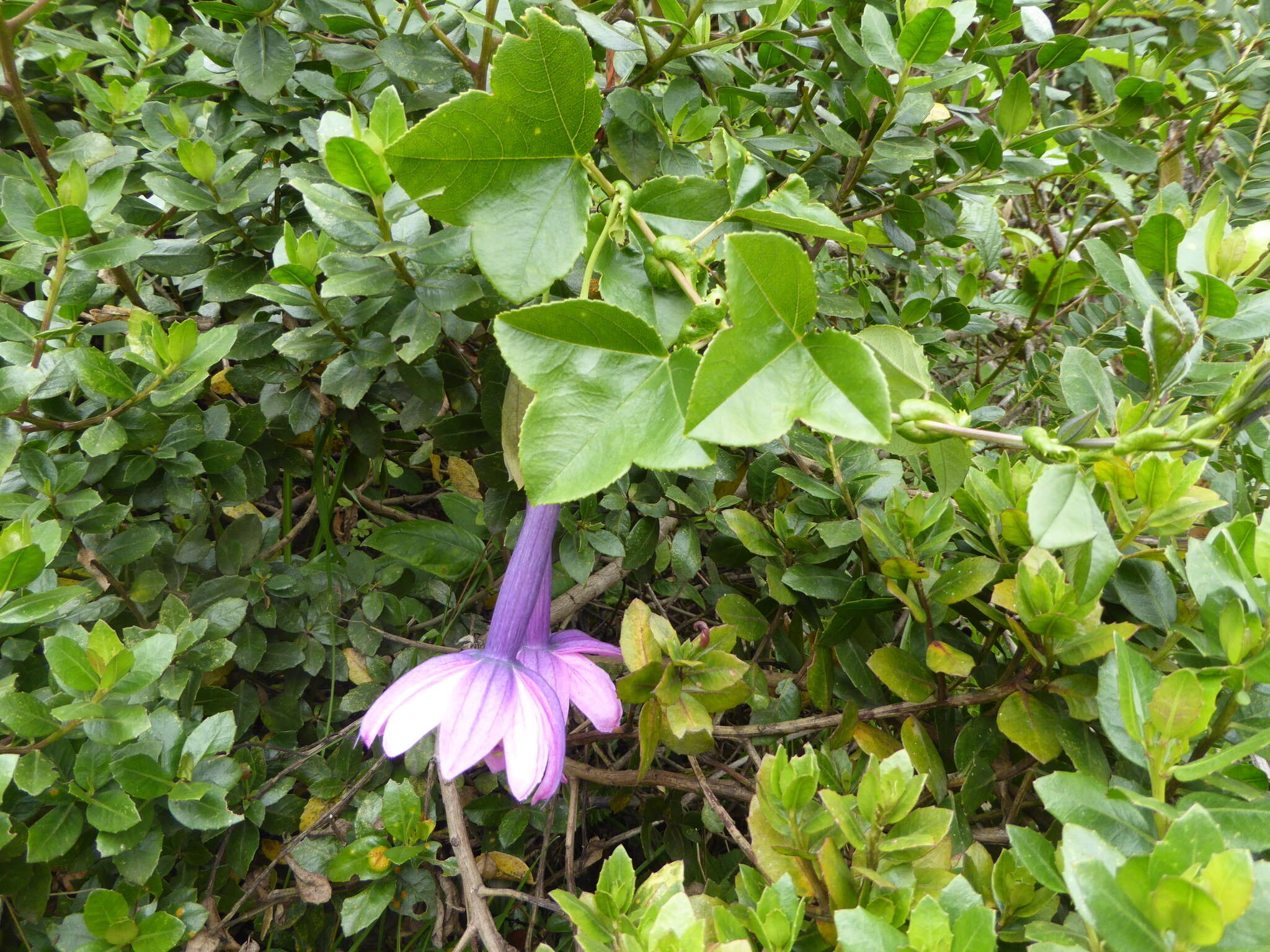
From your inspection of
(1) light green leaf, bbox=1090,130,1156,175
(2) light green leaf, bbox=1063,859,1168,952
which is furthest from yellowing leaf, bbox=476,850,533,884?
(1) light green leaf, bbox=1090,130,1156,175

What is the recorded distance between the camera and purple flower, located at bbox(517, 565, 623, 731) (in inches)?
32.9

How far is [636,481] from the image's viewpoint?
3.75ft

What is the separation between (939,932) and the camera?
55 cm

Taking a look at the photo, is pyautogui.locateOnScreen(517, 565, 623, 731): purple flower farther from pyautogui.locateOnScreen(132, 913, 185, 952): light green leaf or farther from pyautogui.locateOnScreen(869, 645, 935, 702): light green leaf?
pyautogui.locateOnScreen(132, 913, 185, 952): light green leaf

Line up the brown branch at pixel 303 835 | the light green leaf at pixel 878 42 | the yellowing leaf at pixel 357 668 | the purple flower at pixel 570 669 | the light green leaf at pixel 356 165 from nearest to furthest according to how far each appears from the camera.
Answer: the light green leaf at pixel 356 165, the purple flower at pixel 570 669, the light green leaf at pixel 878 42, the brown branch at pixel 303 835, the yellowing leaf at pixel 357 668

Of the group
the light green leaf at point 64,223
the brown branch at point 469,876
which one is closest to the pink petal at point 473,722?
the brown branch at point 469,876

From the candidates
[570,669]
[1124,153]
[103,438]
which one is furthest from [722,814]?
[1124,153]

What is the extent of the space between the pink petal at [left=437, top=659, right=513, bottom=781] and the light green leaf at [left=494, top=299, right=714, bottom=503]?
1.09ft

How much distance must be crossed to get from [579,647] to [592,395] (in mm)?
446

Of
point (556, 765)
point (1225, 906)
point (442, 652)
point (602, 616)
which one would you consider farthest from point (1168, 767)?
point (602, 616)

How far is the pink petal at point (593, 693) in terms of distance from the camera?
83cm

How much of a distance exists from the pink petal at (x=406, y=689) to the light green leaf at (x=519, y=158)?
1.28ft

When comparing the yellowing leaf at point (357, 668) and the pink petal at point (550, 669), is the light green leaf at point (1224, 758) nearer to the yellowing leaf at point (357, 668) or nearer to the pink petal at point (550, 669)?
the pink petal at point (550, 669)

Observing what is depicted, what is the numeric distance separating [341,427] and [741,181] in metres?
0.77
